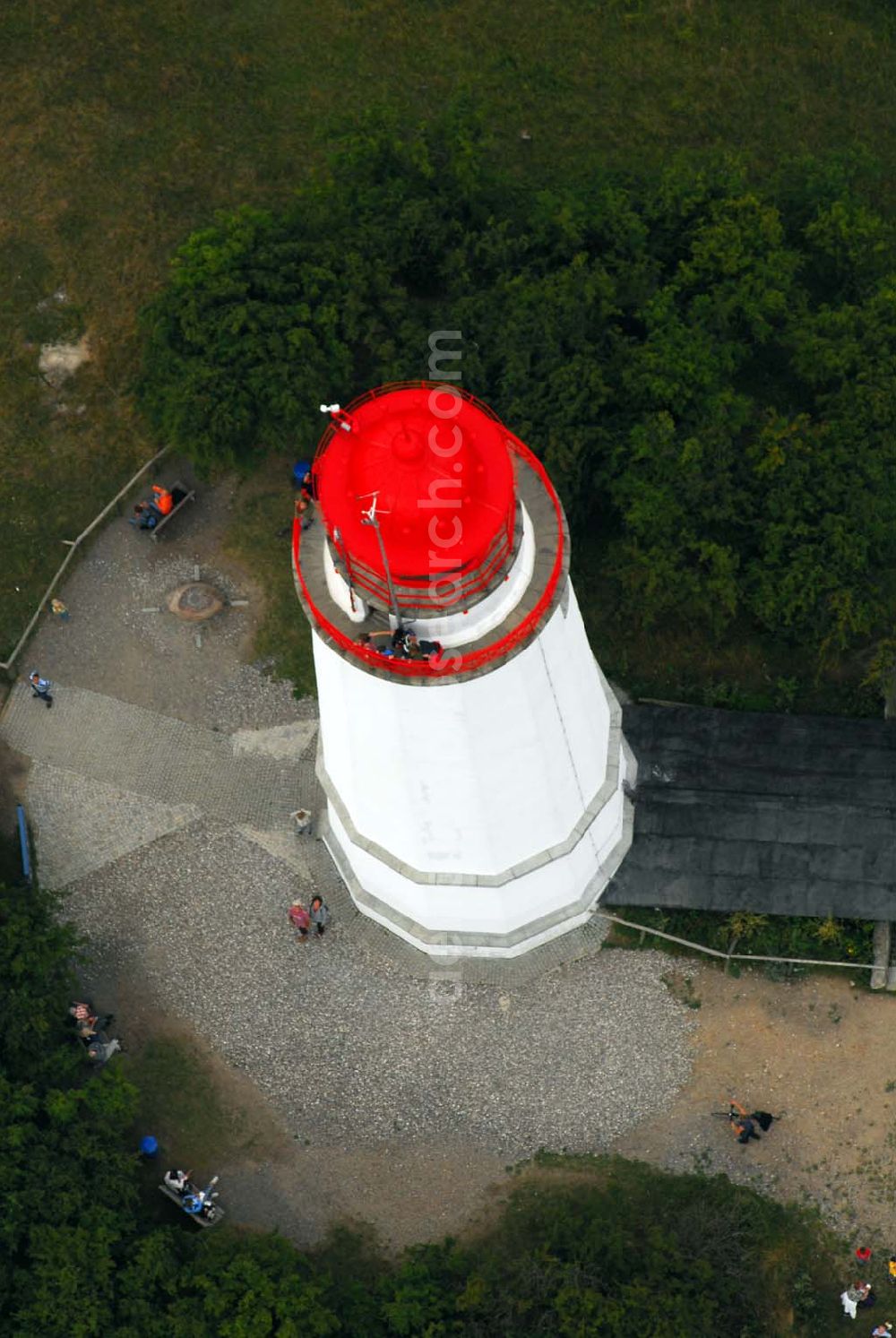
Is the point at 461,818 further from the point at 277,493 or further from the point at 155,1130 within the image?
the point at 277,493

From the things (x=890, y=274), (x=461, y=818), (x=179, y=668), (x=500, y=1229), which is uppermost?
Answer: (x=890, y=274)

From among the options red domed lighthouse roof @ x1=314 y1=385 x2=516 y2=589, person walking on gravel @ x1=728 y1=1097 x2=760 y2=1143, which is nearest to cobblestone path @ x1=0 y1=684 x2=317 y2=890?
person walking on gravel @ x1=728 y1=1097 x2=760 y2=1143

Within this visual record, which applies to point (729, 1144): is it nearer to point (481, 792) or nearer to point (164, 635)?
point (481, 792)

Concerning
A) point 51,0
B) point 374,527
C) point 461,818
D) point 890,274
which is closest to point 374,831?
point 461,818

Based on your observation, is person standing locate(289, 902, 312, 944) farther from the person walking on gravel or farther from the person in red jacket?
the person in red jacket

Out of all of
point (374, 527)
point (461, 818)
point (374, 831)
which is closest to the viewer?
point (374, 527)

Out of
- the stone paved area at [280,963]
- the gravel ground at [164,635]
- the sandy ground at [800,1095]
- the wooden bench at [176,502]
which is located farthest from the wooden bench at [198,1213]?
the wooden bench at [176,502]
